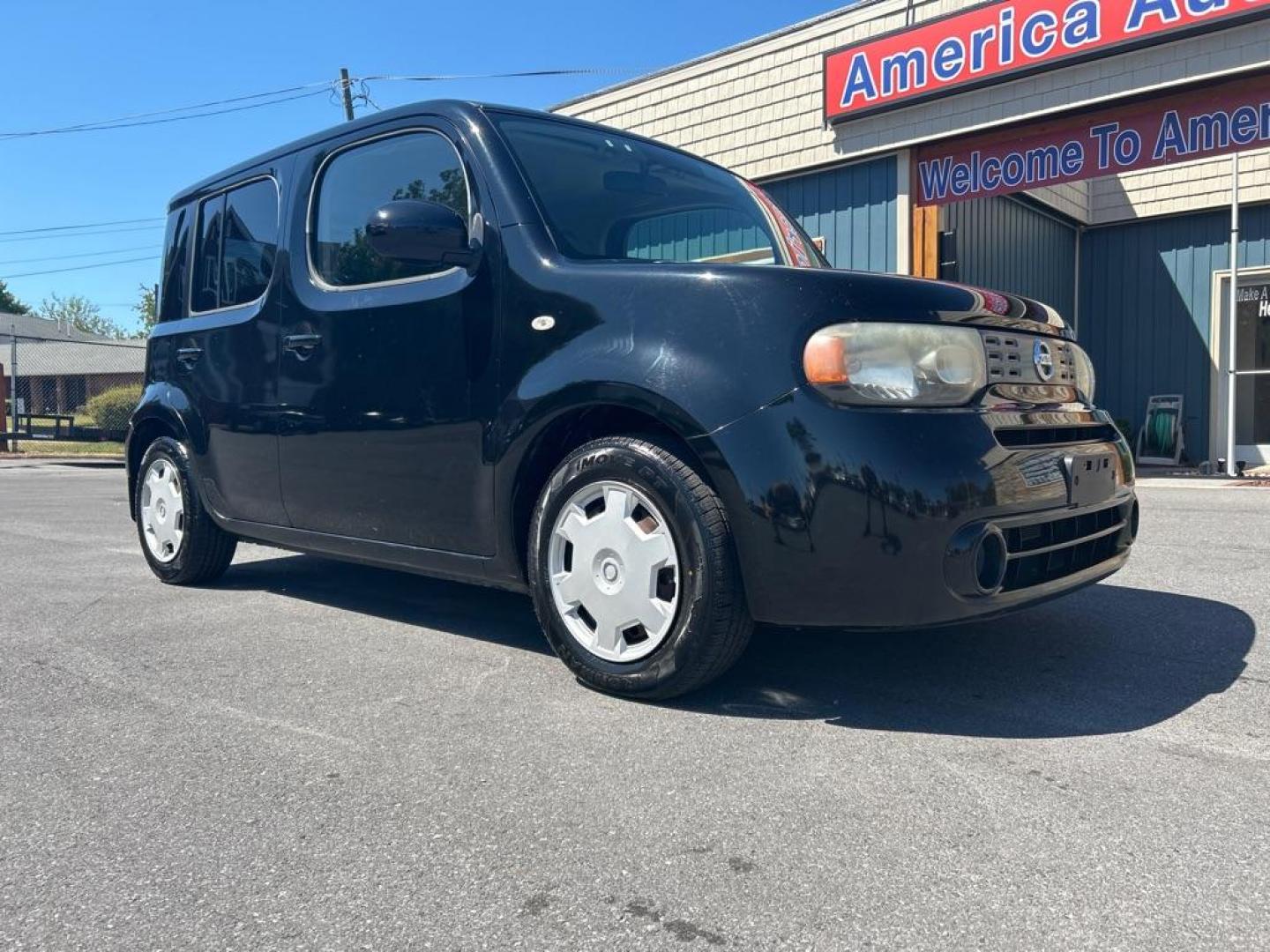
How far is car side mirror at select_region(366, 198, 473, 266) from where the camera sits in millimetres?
3178

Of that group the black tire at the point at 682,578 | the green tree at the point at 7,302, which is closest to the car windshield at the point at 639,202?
the black tire at the point at 682,578

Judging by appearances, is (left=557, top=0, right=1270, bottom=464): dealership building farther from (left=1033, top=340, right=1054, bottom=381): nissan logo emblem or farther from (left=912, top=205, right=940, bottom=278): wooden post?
(left=1033, top=340, right=1054, bottom=381): nissan logo emblem

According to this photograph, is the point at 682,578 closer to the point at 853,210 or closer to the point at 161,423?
the point at 161,423

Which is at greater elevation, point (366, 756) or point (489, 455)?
point (489, 455)

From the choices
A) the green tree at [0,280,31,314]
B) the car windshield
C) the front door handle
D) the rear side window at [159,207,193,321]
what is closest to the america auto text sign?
the car windshield

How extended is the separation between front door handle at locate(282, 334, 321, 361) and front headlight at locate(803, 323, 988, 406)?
207 centimetres

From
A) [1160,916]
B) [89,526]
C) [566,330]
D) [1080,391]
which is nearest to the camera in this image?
[1160,916]

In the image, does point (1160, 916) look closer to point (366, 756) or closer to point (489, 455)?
point (366, 756)

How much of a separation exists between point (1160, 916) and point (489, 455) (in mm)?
2184

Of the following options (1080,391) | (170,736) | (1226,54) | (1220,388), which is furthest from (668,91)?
(170,736)

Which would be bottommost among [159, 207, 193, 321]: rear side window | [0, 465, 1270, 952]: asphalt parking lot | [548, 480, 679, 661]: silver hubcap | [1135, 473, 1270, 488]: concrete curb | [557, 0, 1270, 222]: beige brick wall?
[0, 465, 1270, 952]: asphalt parking lot

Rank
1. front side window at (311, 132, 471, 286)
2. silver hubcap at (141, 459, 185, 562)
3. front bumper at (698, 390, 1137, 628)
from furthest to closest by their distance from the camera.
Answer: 1. silver hubcap at (141, 459, 185, 562)
2. front side window at (311, 132, 471, 286)
3. front bumper at (698, 390, 1137, 628)

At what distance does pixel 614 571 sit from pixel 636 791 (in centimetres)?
78

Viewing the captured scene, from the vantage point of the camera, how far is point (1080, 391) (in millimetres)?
3365
